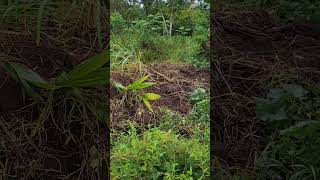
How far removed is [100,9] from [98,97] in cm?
34

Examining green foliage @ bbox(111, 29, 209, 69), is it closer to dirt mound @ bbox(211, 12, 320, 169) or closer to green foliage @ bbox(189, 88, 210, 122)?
green foliage @ bbox(189, 88, 210, 122)

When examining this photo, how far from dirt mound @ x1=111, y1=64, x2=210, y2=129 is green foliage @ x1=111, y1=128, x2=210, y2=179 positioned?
0.22m

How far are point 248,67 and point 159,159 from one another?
0.49 metres

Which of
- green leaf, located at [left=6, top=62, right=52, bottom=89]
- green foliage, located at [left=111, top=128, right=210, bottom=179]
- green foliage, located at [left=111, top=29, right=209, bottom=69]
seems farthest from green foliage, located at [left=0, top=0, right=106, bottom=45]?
green foliage, located at [left=111, top=29, right=209, bottom=69]

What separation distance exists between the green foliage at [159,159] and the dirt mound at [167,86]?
0.22 metres

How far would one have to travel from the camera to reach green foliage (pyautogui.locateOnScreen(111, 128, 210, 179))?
1.79 metres

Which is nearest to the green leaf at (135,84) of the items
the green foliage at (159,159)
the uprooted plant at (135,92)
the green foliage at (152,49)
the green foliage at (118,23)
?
the uprooted plant at (135,92)

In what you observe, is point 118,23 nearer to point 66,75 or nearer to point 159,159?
point 159,159

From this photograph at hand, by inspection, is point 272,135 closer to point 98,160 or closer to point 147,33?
point 98,160

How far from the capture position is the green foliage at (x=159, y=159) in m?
1.79

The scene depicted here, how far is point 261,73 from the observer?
182 cm

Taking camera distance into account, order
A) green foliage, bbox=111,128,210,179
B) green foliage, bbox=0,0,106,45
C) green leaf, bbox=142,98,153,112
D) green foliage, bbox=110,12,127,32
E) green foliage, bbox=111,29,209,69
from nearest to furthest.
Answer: green foliage, bbox=0,0,106,45 < green foliage, bbox=111,128,210,179 < green leaf, bbox=142,98,153,112 < green foliage, bbox=111,29,209,69 < green foliage, bbox=110,12,127,32

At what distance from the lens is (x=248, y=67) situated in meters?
1.85

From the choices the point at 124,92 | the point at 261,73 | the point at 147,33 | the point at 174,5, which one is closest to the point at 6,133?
the point at 124,92
